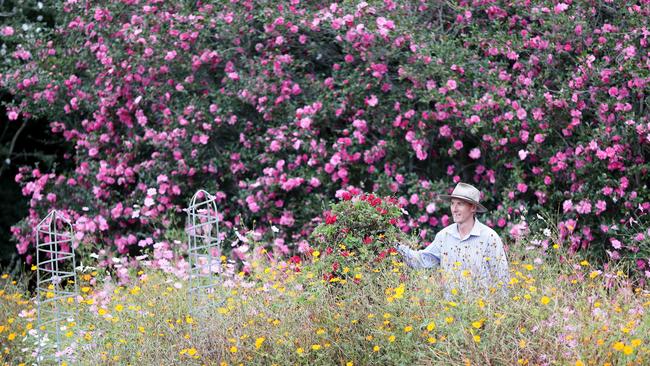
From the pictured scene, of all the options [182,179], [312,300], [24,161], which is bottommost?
[24,161]

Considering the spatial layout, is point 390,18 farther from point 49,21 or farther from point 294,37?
point 49,21

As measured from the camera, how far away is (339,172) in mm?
6633

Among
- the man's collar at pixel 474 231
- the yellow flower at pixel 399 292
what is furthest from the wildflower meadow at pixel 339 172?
the man's collar at pixel 474 231

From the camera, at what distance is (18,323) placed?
5.52m

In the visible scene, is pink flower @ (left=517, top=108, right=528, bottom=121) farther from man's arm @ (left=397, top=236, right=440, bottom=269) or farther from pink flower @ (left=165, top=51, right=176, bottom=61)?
pink flower @ (left=165, top=51, right=176, bottom=61)

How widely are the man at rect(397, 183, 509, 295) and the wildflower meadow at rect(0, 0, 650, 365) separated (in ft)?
0.47

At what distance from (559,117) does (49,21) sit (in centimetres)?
565

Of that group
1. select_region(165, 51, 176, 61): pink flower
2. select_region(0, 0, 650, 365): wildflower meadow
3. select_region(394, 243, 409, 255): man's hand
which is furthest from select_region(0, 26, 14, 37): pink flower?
select_region(394, 243, 409, 255): man's hand

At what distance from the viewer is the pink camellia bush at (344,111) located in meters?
6.03

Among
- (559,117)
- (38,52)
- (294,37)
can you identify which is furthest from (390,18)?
(38,52)

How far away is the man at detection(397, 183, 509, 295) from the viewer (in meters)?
4.56

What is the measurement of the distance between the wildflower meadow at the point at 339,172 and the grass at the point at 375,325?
0.05 ft

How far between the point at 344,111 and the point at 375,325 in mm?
2915

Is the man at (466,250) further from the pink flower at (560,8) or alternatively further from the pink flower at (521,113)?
the pink flower at (560,8)
